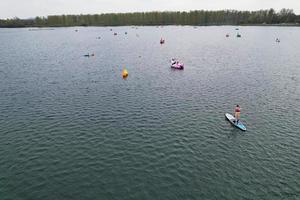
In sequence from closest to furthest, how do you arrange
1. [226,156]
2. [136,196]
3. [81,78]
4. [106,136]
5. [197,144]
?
1. [136,196]
2. [226,156]
3. [197,144]
4. [106,136]
5. [81,78]

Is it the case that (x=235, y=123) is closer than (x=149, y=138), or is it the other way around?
(x=149, y=138)

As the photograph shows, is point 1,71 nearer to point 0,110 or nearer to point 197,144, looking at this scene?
point 0,110

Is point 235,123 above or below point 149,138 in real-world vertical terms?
above

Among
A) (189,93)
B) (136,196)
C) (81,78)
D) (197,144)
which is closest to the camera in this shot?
(136,196)

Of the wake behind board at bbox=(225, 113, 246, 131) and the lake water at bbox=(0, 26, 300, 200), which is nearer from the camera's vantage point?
the lake water at bbox=(0, 26, 300, 200)

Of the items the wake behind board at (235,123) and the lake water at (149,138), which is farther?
the wake behind board at (235,123)

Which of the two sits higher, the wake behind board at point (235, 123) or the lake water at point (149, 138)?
the wake behind board at point (235, 123)

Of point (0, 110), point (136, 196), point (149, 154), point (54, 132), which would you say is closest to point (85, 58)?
point (0, 110)

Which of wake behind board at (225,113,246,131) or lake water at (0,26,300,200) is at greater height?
wake behind board at (225,113,246,131)
